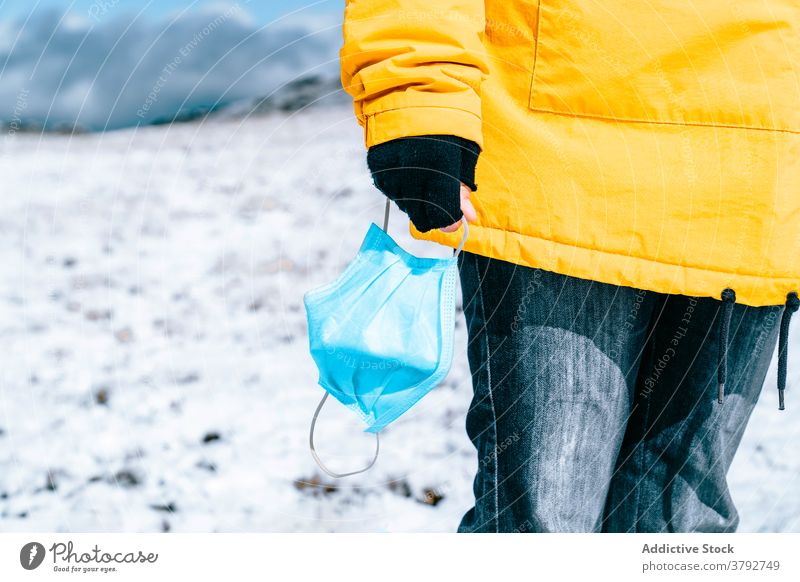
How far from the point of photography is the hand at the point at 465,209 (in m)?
0.93

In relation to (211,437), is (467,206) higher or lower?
higher

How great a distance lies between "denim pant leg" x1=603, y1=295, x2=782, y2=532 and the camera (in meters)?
1.07

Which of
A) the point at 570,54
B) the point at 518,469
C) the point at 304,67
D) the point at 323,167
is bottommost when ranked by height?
the point at 518,469

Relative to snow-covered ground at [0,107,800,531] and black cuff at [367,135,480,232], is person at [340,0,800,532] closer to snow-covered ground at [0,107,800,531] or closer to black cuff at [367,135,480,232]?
black cuff at [367,135,480,232]

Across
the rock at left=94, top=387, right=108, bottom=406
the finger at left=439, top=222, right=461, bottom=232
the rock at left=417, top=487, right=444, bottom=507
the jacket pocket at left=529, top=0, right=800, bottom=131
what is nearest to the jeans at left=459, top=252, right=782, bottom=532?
the finger at left=439, top=222, right=461, bottom=232

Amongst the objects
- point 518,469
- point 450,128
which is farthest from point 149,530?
point 450,128

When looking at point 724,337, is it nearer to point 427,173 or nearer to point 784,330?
point 784,330

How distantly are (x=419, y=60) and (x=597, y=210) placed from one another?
309 mm

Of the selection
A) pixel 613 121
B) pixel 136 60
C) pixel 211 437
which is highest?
pixel 136 60

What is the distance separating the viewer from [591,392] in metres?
1.05

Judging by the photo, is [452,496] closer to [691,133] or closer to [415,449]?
[415,449]

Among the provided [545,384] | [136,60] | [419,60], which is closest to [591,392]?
[545,384]

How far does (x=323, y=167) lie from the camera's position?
363cm

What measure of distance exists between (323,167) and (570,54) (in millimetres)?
2796
